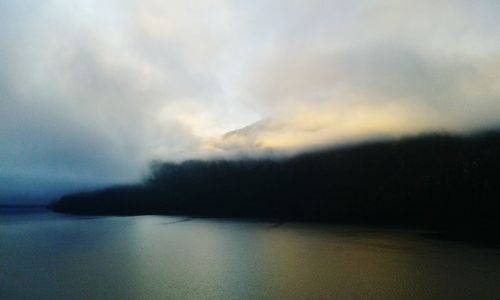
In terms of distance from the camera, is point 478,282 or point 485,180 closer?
point 478,282

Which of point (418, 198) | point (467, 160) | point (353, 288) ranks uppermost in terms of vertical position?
point (467, 160)

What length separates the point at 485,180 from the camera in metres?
146

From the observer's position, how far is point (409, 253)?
70.2 meters

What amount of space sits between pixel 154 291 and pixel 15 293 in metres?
15.4

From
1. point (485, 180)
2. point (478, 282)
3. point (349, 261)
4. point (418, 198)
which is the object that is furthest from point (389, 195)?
point (478, 282)

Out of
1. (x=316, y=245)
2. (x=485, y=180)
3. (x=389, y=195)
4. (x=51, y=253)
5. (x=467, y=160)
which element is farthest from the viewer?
(x=389, y=195)

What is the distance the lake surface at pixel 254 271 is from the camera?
41906 mm

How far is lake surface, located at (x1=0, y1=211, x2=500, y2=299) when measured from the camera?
137 ft

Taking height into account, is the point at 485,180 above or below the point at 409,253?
above

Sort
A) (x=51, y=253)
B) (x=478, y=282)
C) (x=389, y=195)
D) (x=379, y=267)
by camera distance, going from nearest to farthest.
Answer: (x=478, y=282) → (x=379, y=267) → (x=51, y=253) → (x=389, y=195)

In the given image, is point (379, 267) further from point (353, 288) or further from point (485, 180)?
point (485, 180)

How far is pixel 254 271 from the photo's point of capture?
2140 inches

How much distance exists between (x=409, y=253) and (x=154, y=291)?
158 ft

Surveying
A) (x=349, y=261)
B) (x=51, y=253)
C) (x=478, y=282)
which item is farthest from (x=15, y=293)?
(x=478, y=282)
